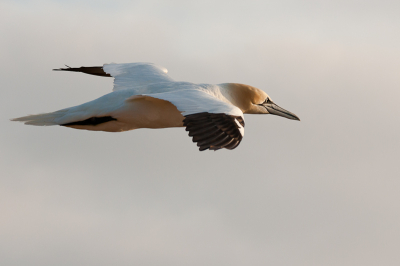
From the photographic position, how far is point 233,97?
480 inches

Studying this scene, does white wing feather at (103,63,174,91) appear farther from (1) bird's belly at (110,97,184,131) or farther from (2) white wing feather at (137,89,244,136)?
(2) white wing feather at (137,89,244,136)

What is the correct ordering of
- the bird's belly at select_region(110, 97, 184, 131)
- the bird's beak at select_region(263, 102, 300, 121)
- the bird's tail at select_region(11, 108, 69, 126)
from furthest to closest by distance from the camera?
the bird's beak at select_region(263, 102, 300, 121) < the bird's tail at select_region(11, 108, 69, 126) < the bird's belly at select_region(110, 97, 184, 131)

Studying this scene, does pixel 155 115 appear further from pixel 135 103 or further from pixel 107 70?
pixel 107 70

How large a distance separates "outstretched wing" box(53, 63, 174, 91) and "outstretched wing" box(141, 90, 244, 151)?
2971 mm

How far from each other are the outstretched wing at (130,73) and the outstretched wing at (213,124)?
297 centimetres

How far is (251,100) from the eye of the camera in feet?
41.2

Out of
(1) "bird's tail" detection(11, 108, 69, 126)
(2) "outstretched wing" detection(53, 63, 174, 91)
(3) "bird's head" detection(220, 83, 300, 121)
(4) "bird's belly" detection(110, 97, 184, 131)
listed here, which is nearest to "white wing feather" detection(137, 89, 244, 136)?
(4) "bird's belly" detection(110, 97, 184, 131)

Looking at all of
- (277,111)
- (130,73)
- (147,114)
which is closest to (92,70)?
(130,73)

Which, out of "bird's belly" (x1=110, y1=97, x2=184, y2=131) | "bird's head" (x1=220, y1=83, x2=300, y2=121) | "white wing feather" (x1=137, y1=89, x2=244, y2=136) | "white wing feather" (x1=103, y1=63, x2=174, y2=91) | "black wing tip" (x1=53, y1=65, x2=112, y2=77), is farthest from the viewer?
"black wing tip" (x1=53, y1=65, x2=112, y2=77)

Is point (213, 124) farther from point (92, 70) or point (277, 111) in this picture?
point (92, 70)

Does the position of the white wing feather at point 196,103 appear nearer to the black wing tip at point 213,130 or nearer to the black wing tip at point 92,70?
the black wing tip at point 213,130

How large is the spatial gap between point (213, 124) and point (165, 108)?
1.90 metres

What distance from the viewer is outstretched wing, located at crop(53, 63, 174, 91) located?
12.6 meters

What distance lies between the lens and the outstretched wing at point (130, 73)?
12.6 metres
